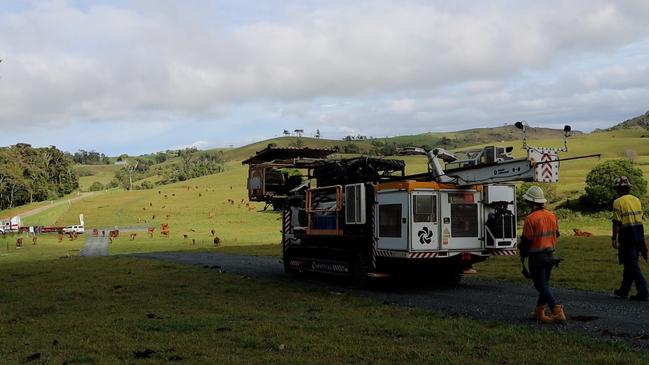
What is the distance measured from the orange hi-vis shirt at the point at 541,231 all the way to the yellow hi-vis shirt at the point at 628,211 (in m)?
2.59

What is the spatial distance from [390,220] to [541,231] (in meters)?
4.63

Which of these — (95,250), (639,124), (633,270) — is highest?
(639,124)

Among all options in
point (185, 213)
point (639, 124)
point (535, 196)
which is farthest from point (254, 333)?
point (639, 124)

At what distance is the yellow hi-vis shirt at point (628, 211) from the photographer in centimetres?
1152

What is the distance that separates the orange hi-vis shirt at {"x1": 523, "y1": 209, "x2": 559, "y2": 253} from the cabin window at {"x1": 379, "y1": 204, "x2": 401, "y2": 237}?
162 inches

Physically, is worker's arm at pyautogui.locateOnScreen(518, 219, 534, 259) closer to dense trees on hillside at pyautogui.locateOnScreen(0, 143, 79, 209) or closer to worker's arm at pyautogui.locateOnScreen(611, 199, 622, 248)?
worker's arm at pyautogui.locateOnScreen(611, 199, 622, 248)

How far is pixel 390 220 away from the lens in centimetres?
1396

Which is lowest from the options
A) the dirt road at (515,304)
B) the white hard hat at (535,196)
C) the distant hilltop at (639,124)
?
the dirt road at (515,304)

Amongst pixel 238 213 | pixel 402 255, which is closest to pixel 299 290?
pixel 402 255

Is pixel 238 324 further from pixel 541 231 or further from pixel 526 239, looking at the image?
pixel 541 231

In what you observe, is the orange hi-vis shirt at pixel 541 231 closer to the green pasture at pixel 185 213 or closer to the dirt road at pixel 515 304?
the dirt road at pixel 515 304

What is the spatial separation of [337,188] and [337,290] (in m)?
2.58

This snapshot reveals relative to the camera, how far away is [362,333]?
890 centimetres

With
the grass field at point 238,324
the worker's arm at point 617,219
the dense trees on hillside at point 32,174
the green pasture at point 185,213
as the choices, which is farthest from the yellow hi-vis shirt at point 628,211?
the dense trees on hillside at point 32,174
